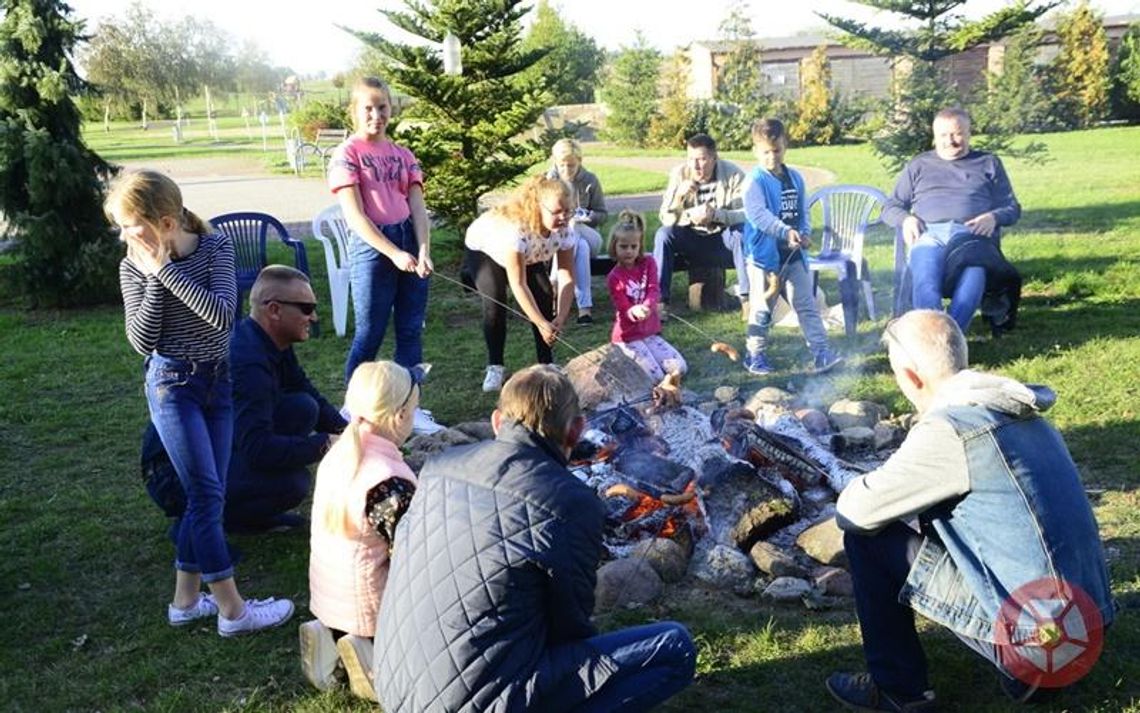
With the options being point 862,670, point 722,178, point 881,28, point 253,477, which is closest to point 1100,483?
point 862,670

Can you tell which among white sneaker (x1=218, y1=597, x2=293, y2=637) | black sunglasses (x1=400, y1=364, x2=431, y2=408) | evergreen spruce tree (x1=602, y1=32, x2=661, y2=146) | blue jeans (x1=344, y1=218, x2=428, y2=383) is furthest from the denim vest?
evergreen spruce tree (x1=602, y1=32, x2=661, y2=146)

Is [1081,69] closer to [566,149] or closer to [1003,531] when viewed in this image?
[566,149]

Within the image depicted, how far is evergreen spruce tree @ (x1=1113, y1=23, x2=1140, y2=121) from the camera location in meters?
25.4

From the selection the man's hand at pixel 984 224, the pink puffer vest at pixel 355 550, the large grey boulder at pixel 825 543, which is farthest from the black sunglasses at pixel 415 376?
the man's hand at pixel 984 224

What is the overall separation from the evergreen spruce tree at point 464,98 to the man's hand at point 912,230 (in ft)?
13.2

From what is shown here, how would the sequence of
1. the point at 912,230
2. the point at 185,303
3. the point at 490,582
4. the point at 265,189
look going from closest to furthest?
1. the point at 490,582
2. the point at 185,303
3. the point at 912,230
4. the point at 265,189

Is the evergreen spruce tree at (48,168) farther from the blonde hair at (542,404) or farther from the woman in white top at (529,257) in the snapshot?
the blonde hair at (542,404)

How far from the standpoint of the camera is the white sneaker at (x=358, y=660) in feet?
9.61

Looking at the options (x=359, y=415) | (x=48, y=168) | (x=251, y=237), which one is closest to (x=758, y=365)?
(x=359, y=415)

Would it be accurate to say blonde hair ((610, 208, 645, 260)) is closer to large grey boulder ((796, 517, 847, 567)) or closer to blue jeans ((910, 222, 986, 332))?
blue jeans ((910, 222, 986, 332))

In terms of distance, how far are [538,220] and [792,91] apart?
26682 millimetres

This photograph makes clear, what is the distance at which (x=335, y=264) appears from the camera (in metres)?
7.71

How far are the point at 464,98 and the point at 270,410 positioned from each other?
5870 mm

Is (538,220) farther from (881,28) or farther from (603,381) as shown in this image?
(881,28)
